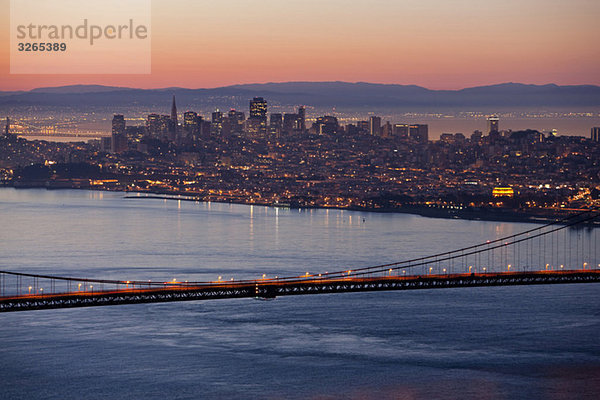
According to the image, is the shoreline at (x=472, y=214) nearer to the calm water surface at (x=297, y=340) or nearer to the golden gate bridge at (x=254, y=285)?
the calm water surface at (x=297, y=340)

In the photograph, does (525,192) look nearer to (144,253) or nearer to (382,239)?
(382,239)

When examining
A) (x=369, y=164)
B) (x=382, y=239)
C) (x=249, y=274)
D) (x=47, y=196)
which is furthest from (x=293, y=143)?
(x=249, y=274)

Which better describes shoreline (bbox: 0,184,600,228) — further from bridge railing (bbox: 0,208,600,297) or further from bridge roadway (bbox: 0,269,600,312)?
bridge roadway (bbox: 0,269,600,312)

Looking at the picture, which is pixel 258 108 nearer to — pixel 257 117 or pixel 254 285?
pixel 257 117

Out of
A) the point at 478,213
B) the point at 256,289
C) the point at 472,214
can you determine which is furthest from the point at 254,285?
the point at 478,213

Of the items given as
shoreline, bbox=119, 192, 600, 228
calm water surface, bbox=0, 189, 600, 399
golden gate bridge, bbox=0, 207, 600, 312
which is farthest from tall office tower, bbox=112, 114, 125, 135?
golden gate bridge, bbox=0, 207, 600, 312

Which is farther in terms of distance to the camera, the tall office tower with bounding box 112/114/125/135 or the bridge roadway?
the tall office tower with bounding box 112/114/125/135

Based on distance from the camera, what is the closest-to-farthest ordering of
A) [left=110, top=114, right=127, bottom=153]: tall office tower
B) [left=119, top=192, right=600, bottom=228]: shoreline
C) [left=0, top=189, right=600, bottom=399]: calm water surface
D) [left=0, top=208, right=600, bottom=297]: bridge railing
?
1. [left=0, top=189, right=600, bottom=399]: calm water surface
2. [left=0, top=208, right=600, bottom=297]: bridge railing
3. [left=119, top=192, right=600, bottom=228]: shoreline
4. [left=110, top=114, right=127, bottom=153]: tall office tower
